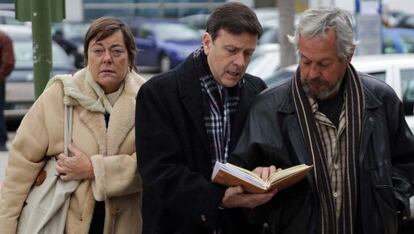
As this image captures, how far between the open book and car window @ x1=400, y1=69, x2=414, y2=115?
531 cm

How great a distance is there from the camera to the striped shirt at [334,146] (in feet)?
10.6

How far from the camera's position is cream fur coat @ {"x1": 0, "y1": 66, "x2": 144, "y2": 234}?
12.1ft

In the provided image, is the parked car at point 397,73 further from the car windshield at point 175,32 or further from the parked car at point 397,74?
the car windshield at point 175,32

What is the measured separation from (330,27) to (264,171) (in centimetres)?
58

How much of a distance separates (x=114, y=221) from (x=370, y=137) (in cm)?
118

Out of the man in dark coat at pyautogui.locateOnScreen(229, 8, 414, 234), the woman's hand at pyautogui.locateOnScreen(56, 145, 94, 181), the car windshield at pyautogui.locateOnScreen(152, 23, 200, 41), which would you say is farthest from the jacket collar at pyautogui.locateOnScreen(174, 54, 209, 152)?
the car windshield at pyautogui.locateOnScreen(152, 23, 200, 41)

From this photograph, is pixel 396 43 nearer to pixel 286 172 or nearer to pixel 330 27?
pixel 330 27

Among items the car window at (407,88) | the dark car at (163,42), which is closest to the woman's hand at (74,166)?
the car window at (407,88)

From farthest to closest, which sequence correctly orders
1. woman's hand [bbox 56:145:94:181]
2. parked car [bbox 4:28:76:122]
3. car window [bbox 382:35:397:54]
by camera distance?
car window [bbox 382:35:397:54] → parked car [bbox 4:28:76:122] → woman's hand [bbox 56:145:94:181]

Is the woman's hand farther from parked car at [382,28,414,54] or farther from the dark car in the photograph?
the dark car

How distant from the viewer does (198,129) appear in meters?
3.35

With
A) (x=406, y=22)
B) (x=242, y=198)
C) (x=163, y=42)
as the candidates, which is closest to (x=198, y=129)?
(x=242, y=198)

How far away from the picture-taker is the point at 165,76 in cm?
343

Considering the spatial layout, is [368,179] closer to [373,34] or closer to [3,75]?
[3,75]
